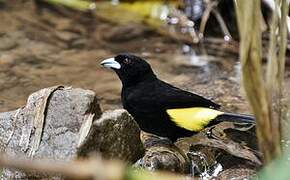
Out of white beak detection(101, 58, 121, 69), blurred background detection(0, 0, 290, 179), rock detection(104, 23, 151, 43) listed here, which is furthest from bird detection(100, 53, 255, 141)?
rock detection(104, 23, 151, 43)

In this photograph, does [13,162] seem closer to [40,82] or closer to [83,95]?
[83,95]

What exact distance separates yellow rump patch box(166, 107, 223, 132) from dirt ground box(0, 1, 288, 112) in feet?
4.90

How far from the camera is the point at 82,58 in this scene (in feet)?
21.4

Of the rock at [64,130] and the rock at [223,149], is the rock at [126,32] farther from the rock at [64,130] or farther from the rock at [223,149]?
the rock at [64,130]

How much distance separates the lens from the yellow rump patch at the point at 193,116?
352 cm

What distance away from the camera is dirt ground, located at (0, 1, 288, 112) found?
553 cm

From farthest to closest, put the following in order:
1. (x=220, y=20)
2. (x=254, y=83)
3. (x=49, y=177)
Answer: (x=220, y=20), (x=49, y=177), (x=254, y=83)

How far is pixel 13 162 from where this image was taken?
745 mm

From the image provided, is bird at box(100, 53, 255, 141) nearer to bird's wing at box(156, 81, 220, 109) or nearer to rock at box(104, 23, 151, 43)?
bird's wing at box(156, 81, 220, 109)

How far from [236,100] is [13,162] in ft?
15.2

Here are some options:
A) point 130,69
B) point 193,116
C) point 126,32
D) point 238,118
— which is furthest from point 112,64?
point 126,32

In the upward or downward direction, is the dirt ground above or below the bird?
below

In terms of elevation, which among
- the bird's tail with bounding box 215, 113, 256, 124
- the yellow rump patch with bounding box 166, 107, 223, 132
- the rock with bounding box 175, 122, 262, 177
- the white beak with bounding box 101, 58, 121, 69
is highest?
the bird's tail with bounding box 215, 113, 256, 124

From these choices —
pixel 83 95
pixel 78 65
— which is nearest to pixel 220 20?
pixel 78 65
